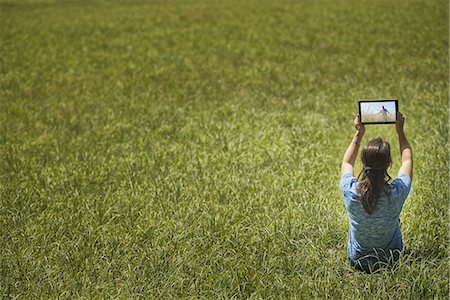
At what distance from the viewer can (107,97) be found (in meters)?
12.6

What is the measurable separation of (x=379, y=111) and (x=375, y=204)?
2.34 feet

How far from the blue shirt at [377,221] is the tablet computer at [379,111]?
438 millimetres

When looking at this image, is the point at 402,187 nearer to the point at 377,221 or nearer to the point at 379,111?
the point at 377,221

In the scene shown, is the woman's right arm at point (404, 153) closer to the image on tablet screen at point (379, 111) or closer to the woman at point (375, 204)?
the woman at point (375, 204)

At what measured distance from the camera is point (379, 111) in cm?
503

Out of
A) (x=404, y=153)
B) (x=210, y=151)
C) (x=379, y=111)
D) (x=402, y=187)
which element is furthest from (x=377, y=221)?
(x=210, y=151)

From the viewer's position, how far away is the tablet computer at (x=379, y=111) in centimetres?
502

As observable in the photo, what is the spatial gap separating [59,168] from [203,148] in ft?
5.99

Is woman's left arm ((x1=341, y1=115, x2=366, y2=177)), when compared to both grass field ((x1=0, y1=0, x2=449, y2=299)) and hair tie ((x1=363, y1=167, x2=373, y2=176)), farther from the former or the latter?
grass field ((x1=0, y1=0, x2=449, y2=299))

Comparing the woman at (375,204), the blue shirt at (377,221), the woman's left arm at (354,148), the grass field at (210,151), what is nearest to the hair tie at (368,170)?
the woman at (375,204)

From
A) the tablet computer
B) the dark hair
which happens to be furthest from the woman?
the tablet computer

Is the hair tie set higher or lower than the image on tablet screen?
lower

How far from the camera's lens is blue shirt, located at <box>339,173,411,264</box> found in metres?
4.85

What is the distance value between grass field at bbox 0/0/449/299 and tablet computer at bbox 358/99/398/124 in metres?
1.06
